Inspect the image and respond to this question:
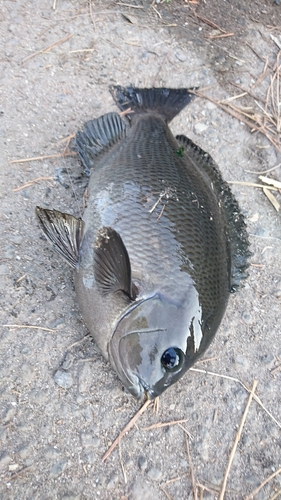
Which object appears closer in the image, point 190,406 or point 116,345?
point 116,345

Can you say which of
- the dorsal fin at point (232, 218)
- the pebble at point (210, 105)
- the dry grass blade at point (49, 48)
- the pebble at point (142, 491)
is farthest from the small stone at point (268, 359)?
the dry grass blade at point (49, 48)

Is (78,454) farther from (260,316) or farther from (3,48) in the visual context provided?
(3,48)

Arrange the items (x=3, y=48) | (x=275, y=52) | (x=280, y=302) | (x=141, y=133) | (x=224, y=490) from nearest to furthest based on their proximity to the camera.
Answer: (x=224, y=490) → (x=141, y=133) → (x=280, y=302) → (x=3, y=48) → (x=275, y=52)

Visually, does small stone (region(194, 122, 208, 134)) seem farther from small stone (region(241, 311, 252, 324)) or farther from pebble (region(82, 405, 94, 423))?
pebble (region(82, 405, 94, 423))

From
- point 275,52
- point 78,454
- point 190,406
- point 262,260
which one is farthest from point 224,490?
point 275,52

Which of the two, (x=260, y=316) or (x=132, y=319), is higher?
(x=132, y=319)

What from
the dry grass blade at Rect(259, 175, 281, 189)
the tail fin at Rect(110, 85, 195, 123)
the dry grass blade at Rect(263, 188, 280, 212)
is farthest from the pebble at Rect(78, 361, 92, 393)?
the dry grass blade at Rect(259, 175, 281, 189)

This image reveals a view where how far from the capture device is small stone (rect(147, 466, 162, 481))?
8.22 feet

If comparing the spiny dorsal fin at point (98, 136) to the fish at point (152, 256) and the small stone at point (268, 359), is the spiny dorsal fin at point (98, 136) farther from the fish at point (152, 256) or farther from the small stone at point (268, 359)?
the small stone at point (268, 359)

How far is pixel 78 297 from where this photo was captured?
2.65 metres

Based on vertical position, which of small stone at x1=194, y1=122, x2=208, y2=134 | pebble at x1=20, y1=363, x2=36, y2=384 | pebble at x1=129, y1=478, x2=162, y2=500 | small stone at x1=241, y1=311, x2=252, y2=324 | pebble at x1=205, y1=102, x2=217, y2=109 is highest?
pebble at x1=205, y1=102, x2=217, y2=109

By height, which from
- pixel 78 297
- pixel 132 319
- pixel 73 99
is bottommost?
pixel 78 297

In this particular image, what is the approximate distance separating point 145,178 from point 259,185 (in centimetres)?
144

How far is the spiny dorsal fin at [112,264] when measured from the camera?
7.52 feet
